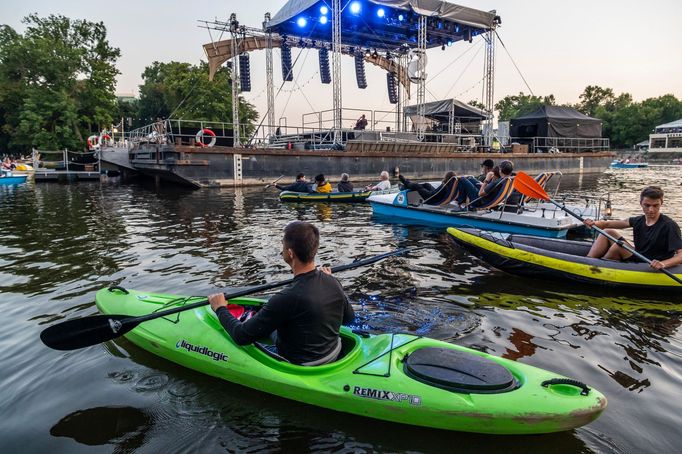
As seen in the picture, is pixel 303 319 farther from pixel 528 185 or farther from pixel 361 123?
pixel 361 123

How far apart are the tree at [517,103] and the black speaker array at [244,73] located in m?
83.5

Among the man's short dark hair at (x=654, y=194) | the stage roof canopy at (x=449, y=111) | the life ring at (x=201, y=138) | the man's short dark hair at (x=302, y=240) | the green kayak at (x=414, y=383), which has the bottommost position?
the green kayak at (x=414, y=383)

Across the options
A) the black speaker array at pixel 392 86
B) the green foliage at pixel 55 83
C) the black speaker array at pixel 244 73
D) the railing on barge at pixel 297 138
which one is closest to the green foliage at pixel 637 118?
the railing on barge at pixel 297 138

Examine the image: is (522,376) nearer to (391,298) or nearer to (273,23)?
(391,298)

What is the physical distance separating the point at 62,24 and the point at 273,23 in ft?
88.6

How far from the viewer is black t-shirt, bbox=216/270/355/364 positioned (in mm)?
3285

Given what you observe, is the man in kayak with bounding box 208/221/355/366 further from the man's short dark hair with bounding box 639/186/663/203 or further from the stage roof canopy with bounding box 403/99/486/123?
the stage roof canopy with bounding box 403/99/486/123

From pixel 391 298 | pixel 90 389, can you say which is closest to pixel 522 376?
pixel 391 298

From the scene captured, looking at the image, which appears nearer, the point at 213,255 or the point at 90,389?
the point at 90,389

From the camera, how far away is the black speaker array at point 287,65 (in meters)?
27.6

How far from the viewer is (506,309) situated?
19.5ft

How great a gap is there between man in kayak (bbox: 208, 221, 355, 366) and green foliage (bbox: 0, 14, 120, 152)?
40.0 m

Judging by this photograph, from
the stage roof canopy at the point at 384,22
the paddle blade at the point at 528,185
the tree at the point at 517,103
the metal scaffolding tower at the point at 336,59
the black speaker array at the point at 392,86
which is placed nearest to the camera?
the paddle blade at the point at 528,185

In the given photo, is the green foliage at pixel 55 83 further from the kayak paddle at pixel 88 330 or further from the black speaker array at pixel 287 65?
the kayak paddle at pixel 88 330
